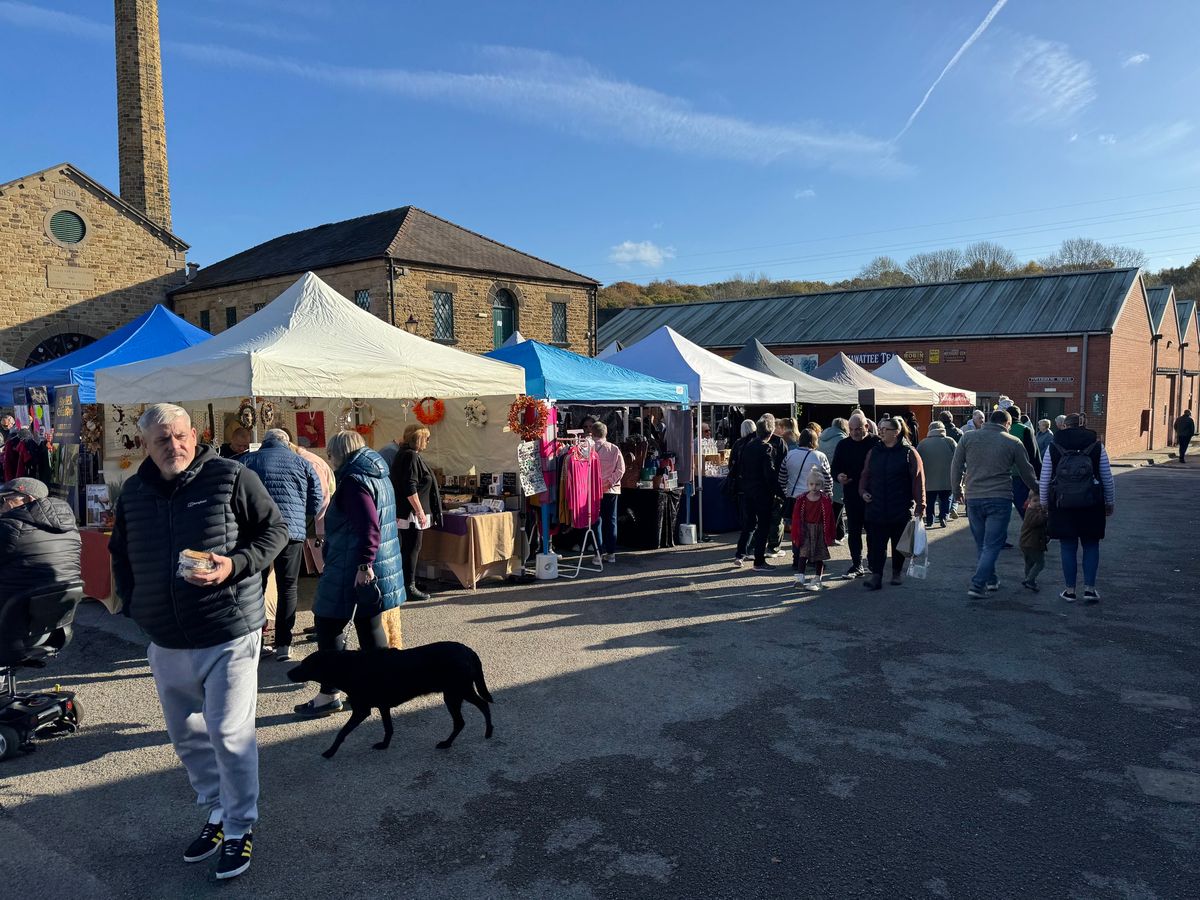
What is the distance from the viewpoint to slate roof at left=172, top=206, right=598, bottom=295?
23781 mm

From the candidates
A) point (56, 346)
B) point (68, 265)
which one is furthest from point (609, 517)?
point (68, 265)

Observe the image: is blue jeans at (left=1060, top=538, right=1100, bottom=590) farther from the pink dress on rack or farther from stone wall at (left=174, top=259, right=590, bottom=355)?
stone wall at (left=174, top=259, right=590, bottom=355)

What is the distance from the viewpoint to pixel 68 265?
934 inches

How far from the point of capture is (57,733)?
4441 mm

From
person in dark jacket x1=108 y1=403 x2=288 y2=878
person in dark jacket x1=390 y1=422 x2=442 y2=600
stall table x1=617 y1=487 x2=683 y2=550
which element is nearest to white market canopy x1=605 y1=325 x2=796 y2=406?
stall table x1=617 y1=487 x2=683 y2=550

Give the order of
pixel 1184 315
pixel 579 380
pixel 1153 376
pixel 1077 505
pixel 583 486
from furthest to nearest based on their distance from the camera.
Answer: pixel 1184 315 → pixel 1153 376 → pixel 579 380 → pixel 583 486 → pixel 1077 505

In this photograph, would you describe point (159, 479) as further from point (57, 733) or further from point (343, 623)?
point (57, 733)

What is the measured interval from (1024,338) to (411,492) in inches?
1123

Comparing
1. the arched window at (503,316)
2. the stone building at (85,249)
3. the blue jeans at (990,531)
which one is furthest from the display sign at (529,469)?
the stone building at (85,249)

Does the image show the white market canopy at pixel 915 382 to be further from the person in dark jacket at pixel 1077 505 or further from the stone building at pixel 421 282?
the person in dark jacket at pixel 1077 505

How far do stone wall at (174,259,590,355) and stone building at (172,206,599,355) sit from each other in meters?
0.03

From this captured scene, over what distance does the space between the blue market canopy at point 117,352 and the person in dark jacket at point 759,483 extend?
277 inches

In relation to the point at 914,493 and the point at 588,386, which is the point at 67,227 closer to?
the point at 588,386

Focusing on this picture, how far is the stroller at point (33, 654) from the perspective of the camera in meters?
4.16
